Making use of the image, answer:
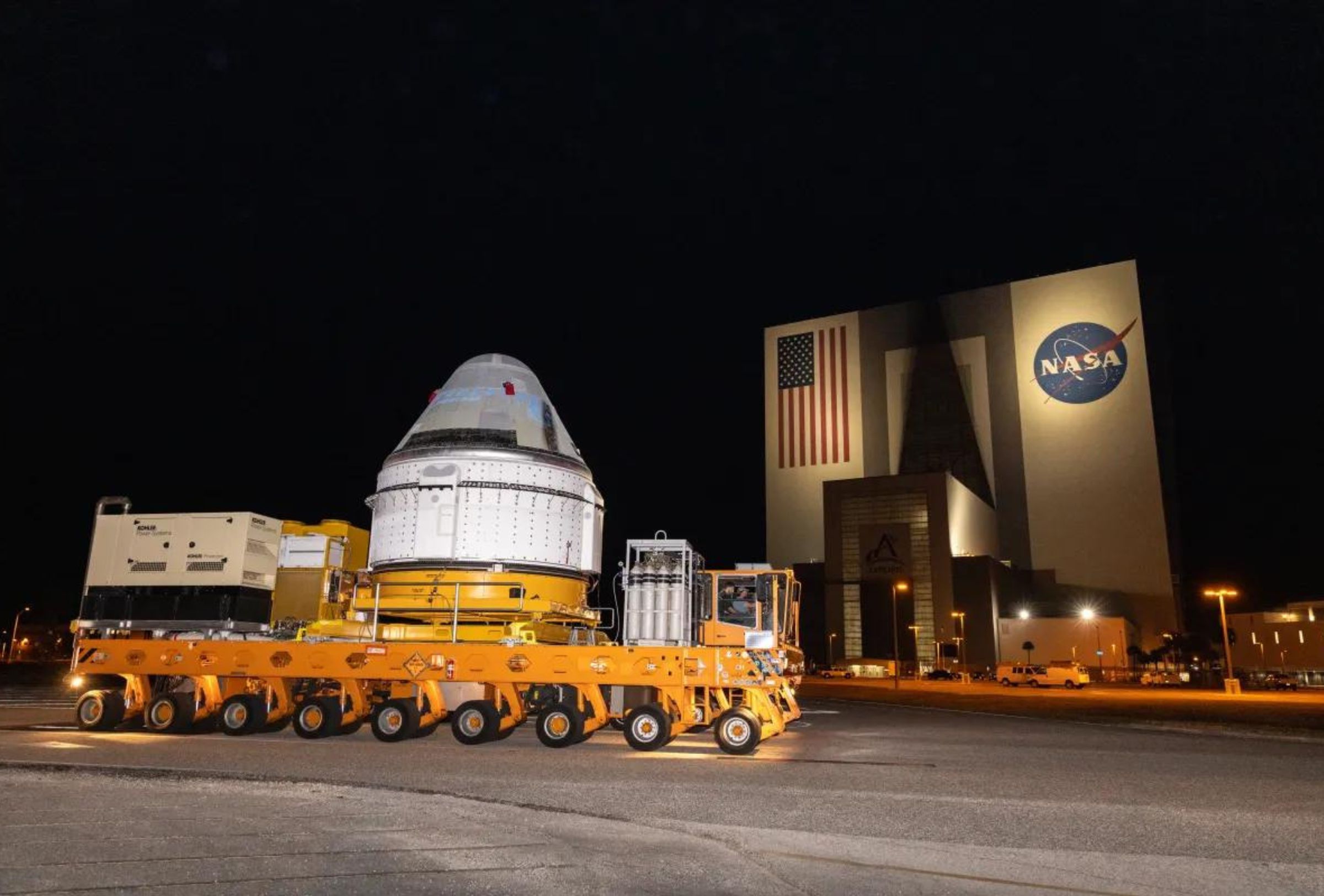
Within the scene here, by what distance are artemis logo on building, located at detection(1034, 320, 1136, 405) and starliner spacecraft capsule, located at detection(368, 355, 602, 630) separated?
303 feet

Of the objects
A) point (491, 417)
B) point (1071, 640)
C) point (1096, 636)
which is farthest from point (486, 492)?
point (1096, 636)

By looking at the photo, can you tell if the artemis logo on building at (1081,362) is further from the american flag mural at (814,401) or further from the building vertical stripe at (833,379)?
the building vertical stripe at (833,379)

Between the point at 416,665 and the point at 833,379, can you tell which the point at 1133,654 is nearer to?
the point at 833,379

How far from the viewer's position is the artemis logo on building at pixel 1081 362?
96.6m

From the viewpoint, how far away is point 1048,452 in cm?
10012

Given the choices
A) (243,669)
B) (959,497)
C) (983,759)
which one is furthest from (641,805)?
(959,497)

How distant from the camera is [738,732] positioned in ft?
51.8

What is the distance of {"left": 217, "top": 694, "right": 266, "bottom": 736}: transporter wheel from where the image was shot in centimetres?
1795

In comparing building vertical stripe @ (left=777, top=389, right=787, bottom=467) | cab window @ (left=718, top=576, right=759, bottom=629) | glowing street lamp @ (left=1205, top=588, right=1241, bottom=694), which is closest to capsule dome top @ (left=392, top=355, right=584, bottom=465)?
cab window @ (left=718, top=576, right=759, bottom=629)

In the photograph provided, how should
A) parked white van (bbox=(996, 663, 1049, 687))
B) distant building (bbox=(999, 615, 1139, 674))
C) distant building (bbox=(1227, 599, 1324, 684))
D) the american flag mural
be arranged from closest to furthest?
parked white van (bbox=(996, 663, 1049, 687)), distant building (bbox=(999, 615, 1139, 674)), the american flag mural, distant building (bbox=(1227, 599, 1324, 684))

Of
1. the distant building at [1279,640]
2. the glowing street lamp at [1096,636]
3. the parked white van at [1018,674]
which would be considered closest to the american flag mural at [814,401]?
the glowing street lamp at [1096,636]

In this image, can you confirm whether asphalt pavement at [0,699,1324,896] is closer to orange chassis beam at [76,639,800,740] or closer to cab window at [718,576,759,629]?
orange chassis beam at [76,639,800,740]

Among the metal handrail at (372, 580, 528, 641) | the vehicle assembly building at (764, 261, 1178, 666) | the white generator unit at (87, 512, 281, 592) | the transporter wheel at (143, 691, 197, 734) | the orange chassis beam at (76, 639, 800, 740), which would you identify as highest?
the vehicle assembly building at (764, 261, 1178, 666)

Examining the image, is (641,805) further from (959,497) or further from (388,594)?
(959,497)
